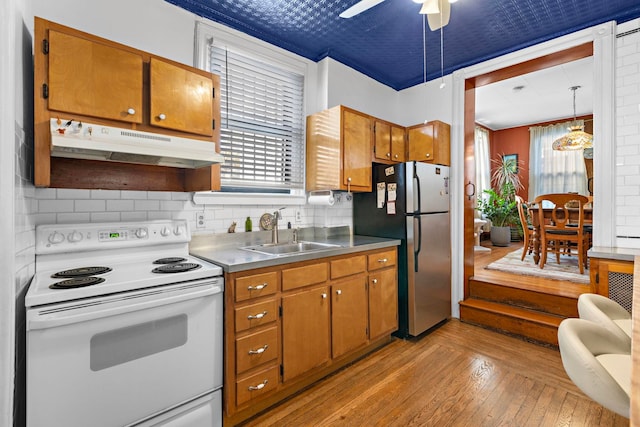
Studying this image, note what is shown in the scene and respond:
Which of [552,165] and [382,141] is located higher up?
[552,165]

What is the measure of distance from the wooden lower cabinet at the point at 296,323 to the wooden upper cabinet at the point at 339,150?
2.33 ft

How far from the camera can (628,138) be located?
8.12 ft

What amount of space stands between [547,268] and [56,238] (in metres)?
4.97

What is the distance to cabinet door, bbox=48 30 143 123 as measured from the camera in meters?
1.50

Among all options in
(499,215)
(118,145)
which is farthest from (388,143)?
(499,215)

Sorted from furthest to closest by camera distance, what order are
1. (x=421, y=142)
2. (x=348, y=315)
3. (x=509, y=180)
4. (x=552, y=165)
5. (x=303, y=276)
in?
(x=509, y=180)
(x=552, y=165)
(x=421, y=142)
(x=348, y=315)
(x=303, y=276)

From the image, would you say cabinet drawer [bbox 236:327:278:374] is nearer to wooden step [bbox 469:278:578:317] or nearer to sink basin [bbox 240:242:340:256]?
sink basin [bbox 240:242:340:256]

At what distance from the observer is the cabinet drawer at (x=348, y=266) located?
7.53 ft

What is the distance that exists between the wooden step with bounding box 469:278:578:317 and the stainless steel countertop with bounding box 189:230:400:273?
1265 millimetres

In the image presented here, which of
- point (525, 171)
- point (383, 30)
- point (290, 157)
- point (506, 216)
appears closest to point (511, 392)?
point (290, 157)

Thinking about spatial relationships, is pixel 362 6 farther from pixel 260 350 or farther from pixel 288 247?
pixel 260 350

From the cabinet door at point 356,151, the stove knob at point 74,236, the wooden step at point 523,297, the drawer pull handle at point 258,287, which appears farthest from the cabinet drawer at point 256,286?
the wooden step at point 523,297

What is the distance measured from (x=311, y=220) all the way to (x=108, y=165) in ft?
5.53

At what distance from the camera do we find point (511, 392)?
206cm
